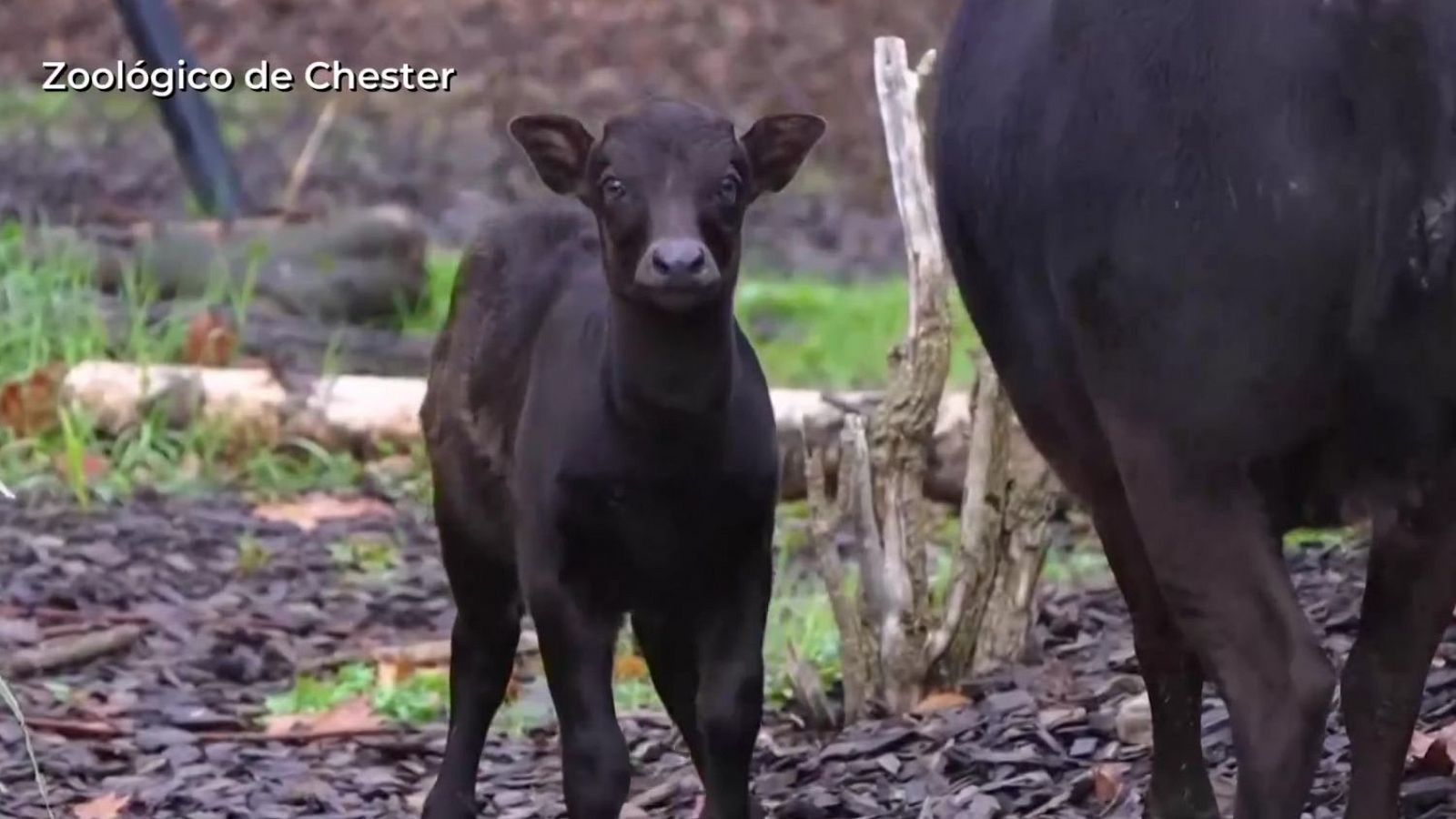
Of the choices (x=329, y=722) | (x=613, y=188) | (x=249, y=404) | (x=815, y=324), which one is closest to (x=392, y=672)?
(x=329, y=722)

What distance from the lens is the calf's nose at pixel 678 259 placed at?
4.21 metres

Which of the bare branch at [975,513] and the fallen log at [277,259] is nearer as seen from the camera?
the bare branch at [975,513]

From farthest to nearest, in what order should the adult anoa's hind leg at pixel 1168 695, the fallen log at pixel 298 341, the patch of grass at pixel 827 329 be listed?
1. the patch of grass at pixel 827 329
2. the fallen log at pixel 298 341
3. the adult anoa's hind leg at pixel 1168 695

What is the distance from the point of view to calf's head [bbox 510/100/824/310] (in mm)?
4277

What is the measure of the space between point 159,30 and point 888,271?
3.97m

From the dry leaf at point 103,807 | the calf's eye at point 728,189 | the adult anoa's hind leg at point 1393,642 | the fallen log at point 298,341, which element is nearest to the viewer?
the adult anoa's hind leg at point 1393,642

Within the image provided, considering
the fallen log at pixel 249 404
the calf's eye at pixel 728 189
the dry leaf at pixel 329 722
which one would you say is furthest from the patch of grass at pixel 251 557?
the calf's eye at pixel 728 189

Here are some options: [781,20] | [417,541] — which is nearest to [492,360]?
[417,541]

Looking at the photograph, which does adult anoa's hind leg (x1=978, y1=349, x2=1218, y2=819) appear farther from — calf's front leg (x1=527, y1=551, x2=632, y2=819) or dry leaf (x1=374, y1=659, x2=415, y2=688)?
dry leaf (x1=374, y1=659, x2=415, y2=688)

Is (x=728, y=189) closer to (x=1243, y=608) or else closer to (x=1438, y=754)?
(x=1243, y=608)

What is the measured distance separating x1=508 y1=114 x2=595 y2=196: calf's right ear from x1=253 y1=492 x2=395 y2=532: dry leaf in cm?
365

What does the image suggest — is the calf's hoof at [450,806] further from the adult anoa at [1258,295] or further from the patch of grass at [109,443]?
the patch of grass at [109,443]

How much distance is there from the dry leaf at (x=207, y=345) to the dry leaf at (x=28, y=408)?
679mm

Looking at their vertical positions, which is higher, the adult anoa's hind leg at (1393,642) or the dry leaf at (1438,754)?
the adult anoa's hind leg at (1393,642)
